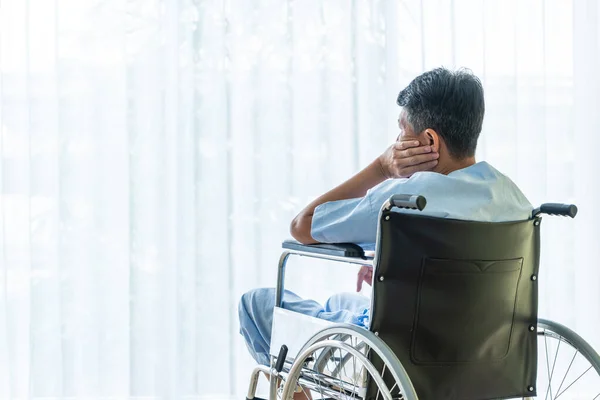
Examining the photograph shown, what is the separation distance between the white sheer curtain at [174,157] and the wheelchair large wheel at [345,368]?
3.91ft

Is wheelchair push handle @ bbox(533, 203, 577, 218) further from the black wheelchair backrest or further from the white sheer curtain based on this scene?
the white sheer curtain

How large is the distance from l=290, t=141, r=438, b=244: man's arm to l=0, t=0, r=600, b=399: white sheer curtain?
1.14 meters

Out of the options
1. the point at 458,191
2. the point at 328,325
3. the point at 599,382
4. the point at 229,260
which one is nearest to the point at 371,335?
the point at 328,325

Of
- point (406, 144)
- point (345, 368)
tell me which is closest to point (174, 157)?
point (406, 144)

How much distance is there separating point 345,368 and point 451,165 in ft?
1.52

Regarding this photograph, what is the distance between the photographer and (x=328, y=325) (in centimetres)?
150

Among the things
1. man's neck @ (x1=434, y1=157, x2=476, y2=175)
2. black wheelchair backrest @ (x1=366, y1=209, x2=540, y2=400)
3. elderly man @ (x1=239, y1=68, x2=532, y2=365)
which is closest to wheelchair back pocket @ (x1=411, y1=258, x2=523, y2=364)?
black wheelchair backrest @ (x1=366, y1=209, x2=540, y2=400)

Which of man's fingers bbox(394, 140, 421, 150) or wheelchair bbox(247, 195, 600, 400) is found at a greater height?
man's fingers bbox(394, 140, 421, 150)

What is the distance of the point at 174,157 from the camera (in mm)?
2742

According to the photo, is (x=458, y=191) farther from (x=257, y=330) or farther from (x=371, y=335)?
(x=257, y=330)

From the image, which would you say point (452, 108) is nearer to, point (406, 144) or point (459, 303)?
point (406, 144)

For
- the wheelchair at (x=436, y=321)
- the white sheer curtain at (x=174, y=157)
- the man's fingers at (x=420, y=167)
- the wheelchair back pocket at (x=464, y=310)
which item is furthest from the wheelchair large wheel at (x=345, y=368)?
the white sheer curtain at (x=174, y=157)

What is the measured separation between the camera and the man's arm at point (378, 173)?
62.0 inches

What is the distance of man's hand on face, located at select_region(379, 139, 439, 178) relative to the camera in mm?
1570
